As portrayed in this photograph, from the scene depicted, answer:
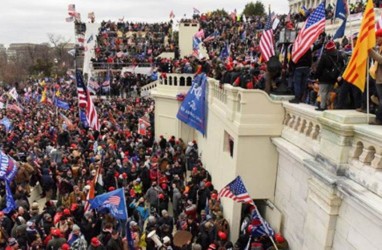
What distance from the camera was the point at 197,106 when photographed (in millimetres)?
13508

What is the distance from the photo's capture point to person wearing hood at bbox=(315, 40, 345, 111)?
7219 mm

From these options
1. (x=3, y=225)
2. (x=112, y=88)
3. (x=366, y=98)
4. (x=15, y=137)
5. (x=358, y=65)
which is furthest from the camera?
(x=112, y=88)

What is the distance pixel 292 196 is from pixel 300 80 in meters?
2.48

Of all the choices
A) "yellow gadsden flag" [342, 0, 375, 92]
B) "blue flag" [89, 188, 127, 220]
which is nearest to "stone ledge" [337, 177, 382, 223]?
"yellow gadsden flag" [342, 0, 375, 92]

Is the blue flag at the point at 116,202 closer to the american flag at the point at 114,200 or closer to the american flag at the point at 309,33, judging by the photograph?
the american flag at the point at 114,200

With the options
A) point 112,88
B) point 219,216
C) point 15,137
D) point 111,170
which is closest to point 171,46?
point 112,88

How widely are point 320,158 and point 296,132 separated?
5.88 feet

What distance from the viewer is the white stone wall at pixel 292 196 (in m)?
7.42

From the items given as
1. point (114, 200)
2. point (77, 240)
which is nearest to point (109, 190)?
point (114, 200)

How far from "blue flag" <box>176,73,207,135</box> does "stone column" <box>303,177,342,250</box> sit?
749cm

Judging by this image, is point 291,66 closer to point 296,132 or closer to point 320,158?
point 296,132

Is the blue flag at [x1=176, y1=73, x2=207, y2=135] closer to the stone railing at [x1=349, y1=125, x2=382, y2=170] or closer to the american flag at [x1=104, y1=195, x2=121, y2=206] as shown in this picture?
the american flag at [x1=104, y1=195, x2=121, y2=206]

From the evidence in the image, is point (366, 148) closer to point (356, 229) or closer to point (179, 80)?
point (356, 229)

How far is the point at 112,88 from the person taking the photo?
32.5 meters
